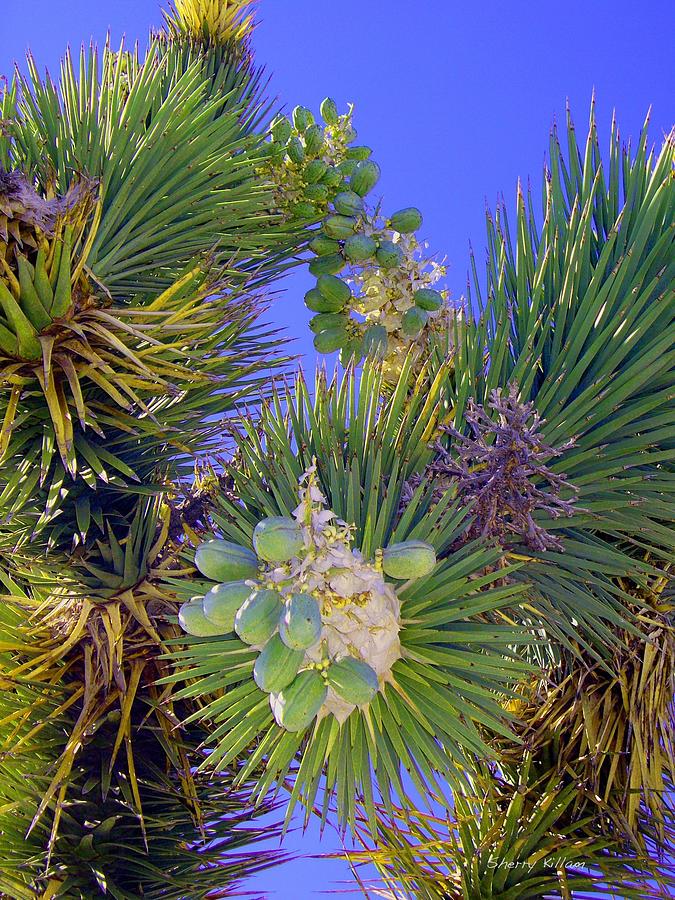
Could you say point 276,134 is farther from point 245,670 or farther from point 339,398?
point 245,670

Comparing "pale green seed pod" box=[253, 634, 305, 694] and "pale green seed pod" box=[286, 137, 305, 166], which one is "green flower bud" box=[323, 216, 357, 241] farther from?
"pale green seed pod" box=[253, 634, 305, 694]

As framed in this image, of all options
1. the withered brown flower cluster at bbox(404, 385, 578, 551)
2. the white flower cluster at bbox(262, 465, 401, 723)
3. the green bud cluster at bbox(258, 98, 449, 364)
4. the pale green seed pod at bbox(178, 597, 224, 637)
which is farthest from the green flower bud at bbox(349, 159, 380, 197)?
the pale green seed pod at bbox(178, 597, 224, 637)

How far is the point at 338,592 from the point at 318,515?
5.5 inches

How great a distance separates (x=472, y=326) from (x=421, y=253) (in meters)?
0.53

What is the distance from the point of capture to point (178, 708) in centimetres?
272

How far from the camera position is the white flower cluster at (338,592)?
5.44 feet

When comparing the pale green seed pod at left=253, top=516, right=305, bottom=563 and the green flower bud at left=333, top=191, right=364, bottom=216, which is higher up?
the green flower bud at left=333, top=191, right=364, bottom=216

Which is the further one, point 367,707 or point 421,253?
point 421,253

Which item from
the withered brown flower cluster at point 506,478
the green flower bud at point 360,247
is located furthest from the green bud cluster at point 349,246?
the withered brown flower cluster at point 506,478

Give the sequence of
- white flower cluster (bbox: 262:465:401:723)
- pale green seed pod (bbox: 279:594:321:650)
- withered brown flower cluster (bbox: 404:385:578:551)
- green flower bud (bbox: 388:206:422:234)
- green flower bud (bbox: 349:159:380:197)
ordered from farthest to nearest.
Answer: green flower bud (bbox: 349:159:380:197)
green flower bud (bbox: 388:206:422:234)
withered brown flower cluster (bbox: 404:385:578:551)
white flower cluster (bbox: 262:465:401:723)
pale green seed pod (bbox: 279:594:321:650)

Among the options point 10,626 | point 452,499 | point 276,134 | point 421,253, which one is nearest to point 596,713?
point 452,499

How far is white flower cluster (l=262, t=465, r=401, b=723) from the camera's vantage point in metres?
1.66

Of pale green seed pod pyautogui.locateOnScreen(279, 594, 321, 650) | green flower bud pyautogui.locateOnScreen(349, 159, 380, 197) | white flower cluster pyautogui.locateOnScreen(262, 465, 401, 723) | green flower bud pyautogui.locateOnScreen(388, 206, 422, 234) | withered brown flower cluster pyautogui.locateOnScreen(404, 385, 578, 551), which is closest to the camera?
pale green seed pod pyautogui.locateOnScreen(279, 594, 321, 650)

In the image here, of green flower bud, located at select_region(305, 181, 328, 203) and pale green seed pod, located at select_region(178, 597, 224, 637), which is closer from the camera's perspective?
pale green seed pod, located at select_region(178, 597, 224, 637)
